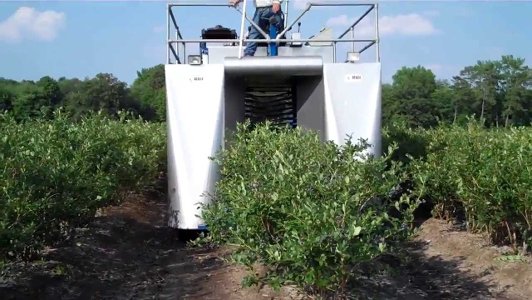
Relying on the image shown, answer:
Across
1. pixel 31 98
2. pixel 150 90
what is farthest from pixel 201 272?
pixel 150 90

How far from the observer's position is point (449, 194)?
10.2 m

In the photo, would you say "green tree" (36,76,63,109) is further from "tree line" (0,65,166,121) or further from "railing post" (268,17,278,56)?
"railing post" (268,17,278,56)

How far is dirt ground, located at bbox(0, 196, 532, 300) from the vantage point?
6.86 metres

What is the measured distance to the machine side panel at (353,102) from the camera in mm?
8766

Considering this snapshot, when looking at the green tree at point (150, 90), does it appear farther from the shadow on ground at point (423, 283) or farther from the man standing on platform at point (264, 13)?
the shadow on ground at point (423, 283)

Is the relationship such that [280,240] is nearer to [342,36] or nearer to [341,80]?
[341,80]

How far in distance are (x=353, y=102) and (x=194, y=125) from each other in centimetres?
212

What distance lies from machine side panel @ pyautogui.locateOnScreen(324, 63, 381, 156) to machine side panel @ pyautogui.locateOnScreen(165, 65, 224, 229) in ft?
4.75

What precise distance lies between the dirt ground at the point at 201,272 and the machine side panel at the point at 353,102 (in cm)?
170

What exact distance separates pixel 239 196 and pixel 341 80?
157 inches

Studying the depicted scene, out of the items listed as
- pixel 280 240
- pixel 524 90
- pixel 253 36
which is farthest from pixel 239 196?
pixel 524 90

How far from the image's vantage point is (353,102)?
8.84 m

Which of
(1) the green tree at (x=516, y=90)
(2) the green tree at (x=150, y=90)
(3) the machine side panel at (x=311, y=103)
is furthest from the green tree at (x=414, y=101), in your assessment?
(3) the machine side panel at (x=311, y=103)

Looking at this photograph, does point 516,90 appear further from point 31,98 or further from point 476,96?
point 31,98
